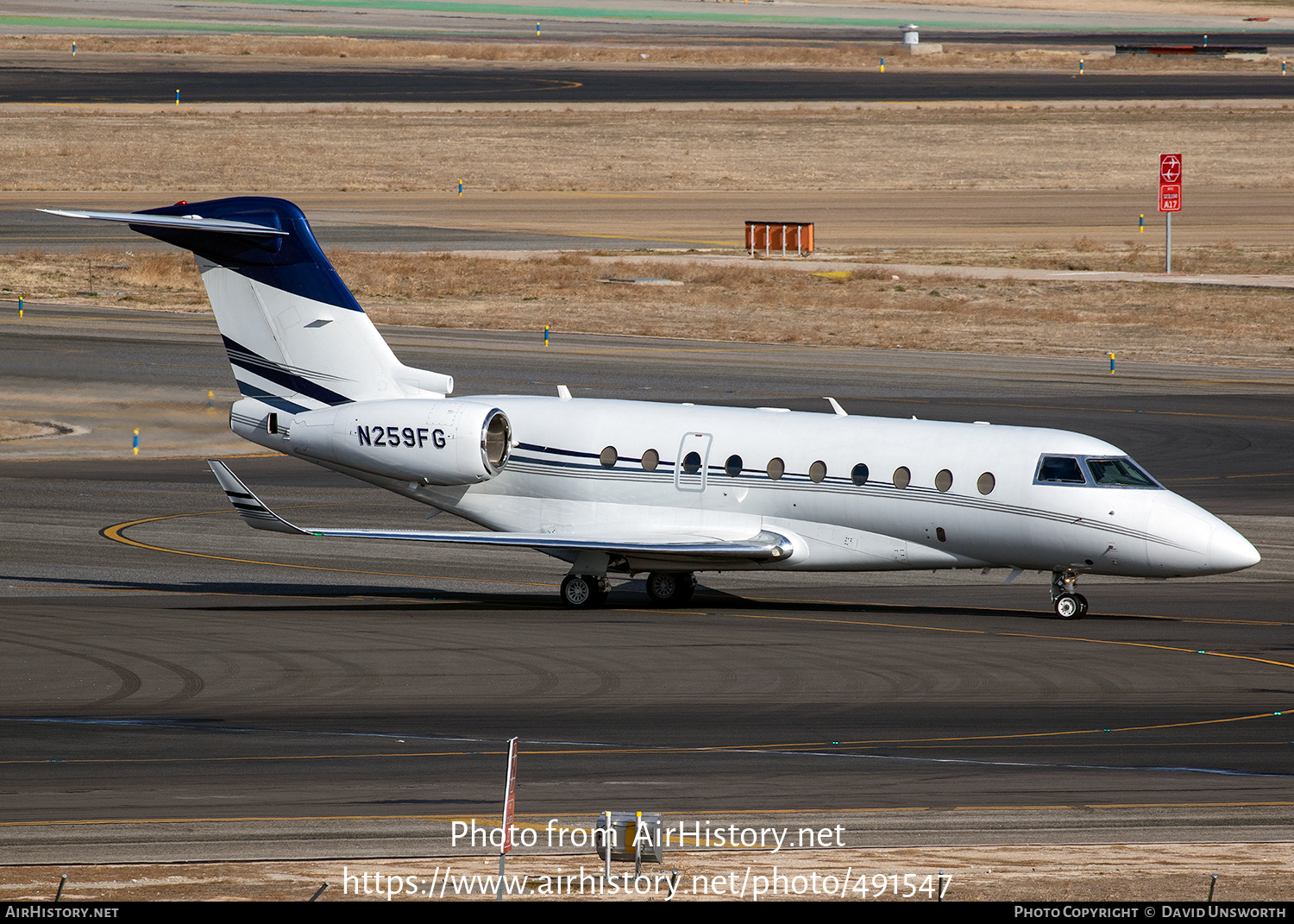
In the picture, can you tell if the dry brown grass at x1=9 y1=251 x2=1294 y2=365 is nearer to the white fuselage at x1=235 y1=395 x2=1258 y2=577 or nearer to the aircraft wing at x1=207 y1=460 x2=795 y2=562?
the white fuselage at x1=235 y1=395 x2=1258 y2=577

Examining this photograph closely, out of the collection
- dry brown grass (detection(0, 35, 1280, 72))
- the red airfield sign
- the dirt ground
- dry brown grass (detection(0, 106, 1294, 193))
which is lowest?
the dirt ground

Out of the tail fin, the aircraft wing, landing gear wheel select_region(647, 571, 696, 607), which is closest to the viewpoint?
the aircraft wing

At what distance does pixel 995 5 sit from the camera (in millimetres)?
198000

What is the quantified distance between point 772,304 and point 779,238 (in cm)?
→ 1022

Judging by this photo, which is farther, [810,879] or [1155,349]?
[1155,349]

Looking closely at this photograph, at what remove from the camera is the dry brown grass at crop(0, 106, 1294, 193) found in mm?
94812

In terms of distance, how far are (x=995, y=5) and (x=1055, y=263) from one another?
13487 cm

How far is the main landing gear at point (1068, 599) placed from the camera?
27266 millimetres

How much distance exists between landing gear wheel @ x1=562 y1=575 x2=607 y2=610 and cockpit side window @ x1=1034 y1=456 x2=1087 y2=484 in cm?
710

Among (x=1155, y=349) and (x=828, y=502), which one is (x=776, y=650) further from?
(x=1155, y=349)

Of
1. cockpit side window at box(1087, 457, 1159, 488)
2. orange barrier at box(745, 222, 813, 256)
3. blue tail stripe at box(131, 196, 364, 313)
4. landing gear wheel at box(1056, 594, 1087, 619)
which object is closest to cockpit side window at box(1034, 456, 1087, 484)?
cockpit side window at box(1087, 457, 1159, 488)

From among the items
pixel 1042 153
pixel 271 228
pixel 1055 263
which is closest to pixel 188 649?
pixel 271 228

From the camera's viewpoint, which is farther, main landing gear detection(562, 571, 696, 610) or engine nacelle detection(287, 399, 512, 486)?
engine nacelle detection(287, 399, 512, 486)

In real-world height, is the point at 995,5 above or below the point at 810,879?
above
